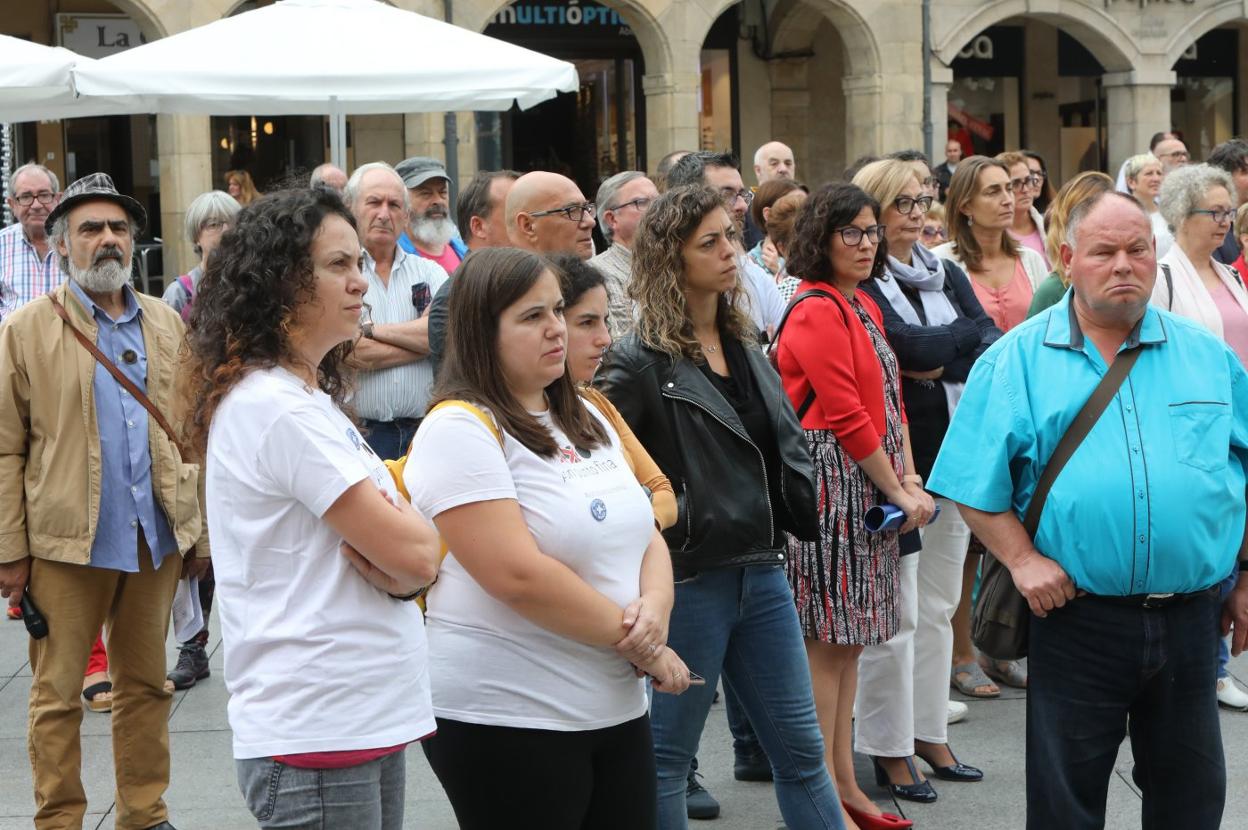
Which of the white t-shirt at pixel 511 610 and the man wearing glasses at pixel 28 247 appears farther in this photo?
the man wearing glasses at pixel 28 247

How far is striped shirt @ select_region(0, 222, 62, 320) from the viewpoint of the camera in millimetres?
8492

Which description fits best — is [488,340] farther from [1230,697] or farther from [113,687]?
[1230,697]

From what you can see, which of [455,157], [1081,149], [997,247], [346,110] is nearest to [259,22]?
[346,110]

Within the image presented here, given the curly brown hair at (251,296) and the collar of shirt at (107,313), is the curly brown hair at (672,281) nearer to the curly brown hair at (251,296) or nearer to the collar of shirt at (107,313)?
the curly brown hair at (251,296)

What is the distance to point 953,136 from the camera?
2408cm

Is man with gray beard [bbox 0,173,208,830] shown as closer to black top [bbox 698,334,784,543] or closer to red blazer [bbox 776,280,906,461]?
black top [bbox 698,334,784,543]

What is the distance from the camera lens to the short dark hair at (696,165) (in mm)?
6789

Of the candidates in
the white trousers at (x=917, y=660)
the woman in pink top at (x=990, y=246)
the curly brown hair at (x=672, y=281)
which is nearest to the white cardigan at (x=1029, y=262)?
the woman in pink top at (x=990, y=246)

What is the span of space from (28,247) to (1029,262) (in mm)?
5306

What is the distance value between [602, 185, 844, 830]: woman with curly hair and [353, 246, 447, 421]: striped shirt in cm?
194

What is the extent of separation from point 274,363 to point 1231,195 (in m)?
4.61

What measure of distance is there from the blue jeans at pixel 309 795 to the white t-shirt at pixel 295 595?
44 millimetres

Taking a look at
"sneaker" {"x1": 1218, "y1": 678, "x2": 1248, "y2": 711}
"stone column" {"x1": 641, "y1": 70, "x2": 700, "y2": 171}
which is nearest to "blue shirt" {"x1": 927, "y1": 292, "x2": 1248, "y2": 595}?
"sneaker" {"x1": 1218, "y1": 678, "x2": 1248, "y2": 711}

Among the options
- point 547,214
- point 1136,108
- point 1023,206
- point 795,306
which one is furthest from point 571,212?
point 1136,108
